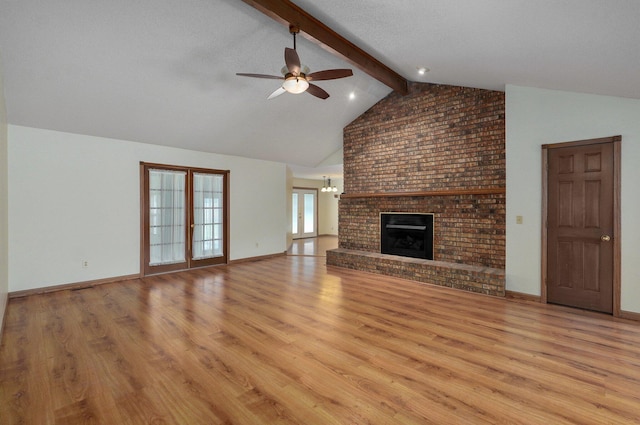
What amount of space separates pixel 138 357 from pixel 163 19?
11.0 ft

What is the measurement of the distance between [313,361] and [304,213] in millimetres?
9522

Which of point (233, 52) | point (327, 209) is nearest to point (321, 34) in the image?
point (233, 52)

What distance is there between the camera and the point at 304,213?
1198 cm

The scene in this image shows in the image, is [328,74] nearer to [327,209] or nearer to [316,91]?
[316,91]

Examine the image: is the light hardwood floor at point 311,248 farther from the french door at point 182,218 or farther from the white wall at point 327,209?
the french door at point 182,218

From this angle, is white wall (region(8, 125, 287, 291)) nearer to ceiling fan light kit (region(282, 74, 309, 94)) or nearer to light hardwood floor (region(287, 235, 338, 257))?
ceiling fan light kit (region(282, 74, 309, 94))

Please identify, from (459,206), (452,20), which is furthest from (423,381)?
(459,206)

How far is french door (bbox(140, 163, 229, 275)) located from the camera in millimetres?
5715

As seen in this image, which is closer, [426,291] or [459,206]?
[426,291]

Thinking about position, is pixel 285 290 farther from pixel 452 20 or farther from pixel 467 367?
pixel 452 20

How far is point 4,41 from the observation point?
3.08 m

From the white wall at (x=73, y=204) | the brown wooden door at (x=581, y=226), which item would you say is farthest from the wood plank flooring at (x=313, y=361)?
the white wall at (x=73, y=204)

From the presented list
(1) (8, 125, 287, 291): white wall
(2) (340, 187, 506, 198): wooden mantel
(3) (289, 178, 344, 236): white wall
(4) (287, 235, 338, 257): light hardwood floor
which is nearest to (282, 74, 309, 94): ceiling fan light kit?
(2) (340, 187, 506, 198): wooden mantel

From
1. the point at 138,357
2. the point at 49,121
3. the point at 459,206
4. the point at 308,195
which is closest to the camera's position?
the point at 138,357
